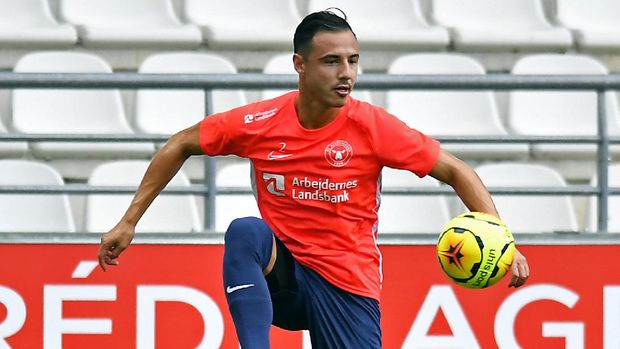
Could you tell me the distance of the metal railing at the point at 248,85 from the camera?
6.62 meters

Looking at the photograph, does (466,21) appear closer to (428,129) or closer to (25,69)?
(428,129)

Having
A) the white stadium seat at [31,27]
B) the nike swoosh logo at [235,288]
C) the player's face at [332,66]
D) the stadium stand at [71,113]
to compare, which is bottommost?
the nike swoosh logo at [235,288]

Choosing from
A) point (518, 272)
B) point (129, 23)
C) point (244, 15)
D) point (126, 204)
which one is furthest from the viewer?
point (244, 15)

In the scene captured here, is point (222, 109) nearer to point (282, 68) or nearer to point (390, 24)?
point (282, 68)

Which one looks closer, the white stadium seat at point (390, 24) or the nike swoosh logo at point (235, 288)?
the nike swoosh logo at point (235, 288)

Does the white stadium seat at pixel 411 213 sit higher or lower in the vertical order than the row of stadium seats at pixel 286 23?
lower

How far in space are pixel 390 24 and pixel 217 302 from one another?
3.38 m

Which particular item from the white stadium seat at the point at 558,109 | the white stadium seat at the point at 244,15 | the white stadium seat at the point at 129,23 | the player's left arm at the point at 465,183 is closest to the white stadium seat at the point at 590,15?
the white stadium seat at the point at 558,109

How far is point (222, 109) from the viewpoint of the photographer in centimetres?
876

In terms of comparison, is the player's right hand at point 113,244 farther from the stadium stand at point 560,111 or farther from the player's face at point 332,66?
the stadium stand at point 560,111

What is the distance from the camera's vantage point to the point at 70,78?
664 cm

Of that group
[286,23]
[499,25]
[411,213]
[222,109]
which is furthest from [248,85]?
[499,25]

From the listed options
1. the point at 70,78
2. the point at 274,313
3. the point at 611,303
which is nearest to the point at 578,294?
the point at 611,303

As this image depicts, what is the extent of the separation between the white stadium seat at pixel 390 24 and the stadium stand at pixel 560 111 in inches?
25.2
